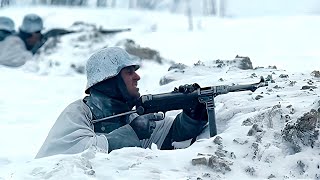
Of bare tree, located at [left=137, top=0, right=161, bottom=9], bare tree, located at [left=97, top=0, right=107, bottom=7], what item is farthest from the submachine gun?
bare tree, located at [left=137, top=0, right=161, bottom=9]

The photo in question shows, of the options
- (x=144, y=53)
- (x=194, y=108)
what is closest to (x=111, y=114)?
(x=194, y=108)

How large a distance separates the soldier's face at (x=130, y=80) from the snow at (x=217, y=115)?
0.43m

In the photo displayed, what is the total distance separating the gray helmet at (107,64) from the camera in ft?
12.8

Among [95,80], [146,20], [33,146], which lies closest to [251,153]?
[95,80]

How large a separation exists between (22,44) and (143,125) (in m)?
8.51

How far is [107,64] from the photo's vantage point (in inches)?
155

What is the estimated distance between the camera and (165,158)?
3197 millimetres

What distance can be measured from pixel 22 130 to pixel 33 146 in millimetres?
964

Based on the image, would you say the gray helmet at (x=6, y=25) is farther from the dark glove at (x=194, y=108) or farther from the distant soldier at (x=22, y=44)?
the dark glove at (x=194, y=108)

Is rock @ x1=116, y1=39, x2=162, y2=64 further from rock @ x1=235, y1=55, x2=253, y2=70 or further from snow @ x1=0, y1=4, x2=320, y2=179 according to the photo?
rock @ x1=235, y1=55, x2=253, y2=70

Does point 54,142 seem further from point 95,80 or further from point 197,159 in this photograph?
point 197,159

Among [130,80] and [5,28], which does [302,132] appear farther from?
[5,28]

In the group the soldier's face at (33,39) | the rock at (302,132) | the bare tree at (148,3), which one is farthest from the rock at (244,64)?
the bare tree at (148,3)

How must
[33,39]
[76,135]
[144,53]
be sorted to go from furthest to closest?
[144,53]
[33,39]
[76,135]
